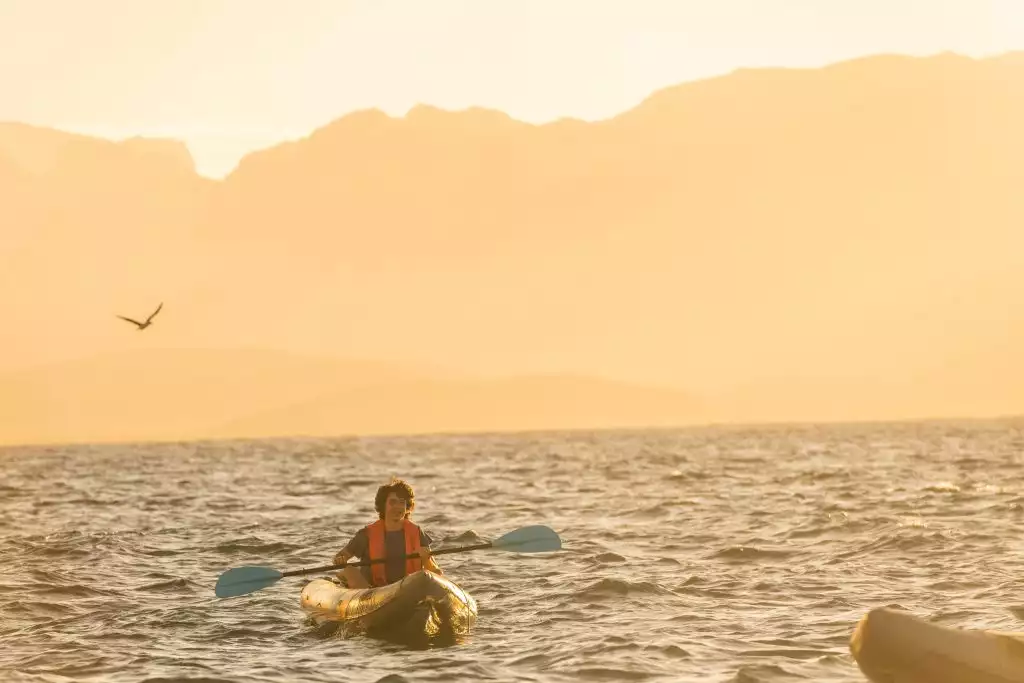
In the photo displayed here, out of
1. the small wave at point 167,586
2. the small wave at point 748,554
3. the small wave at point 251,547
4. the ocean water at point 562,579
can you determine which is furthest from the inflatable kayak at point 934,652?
the small wave at point 251,547

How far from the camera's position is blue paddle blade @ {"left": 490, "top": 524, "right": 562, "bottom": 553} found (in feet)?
58.9

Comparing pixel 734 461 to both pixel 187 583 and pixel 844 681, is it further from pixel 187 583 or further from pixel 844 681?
pixel 844 681

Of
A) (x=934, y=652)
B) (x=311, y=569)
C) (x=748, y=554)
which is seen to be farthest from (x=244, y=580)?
(x=934, y=652)

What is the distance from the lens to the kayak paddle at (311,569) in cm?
1652

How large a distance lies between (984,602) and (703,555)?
6231mm

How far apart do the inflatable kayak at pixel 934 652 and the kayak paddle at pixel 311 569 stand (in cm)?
648

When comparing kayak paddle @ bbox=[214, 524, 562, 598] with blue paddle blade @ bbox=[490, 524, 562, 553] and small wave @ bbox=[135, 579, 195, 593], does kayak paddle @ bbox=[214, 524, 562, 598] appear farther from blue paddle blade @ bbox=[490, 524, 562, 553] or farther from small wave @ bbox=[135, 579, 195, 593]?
small wave @ bbox=[135, 579, 195, 593]

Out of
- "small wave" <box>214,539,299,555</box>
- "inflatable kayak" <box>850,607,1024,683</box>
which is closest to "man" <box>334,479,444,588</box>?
"inflatable kayak" <box>850,607,1024,683</box>

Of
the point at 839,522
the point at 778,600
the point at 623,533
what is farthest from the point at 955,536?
the point at 778,600

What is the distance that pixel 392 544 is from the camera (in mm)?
16047

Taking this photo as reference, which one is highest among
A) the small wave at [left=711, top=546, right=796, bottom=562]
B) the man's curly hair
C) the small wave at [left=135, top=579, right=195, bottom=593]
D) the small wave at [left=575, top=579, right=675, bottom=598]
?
the man's curly hair

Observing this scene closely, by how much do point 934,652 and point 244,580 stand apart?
940cm

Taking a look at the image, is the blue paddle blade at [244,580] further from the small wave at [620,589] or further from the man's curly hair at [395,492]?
the small wave at [620,589]

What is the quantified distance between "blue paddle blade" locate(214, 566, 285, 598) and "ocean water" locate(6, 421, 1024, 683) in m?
0.39
